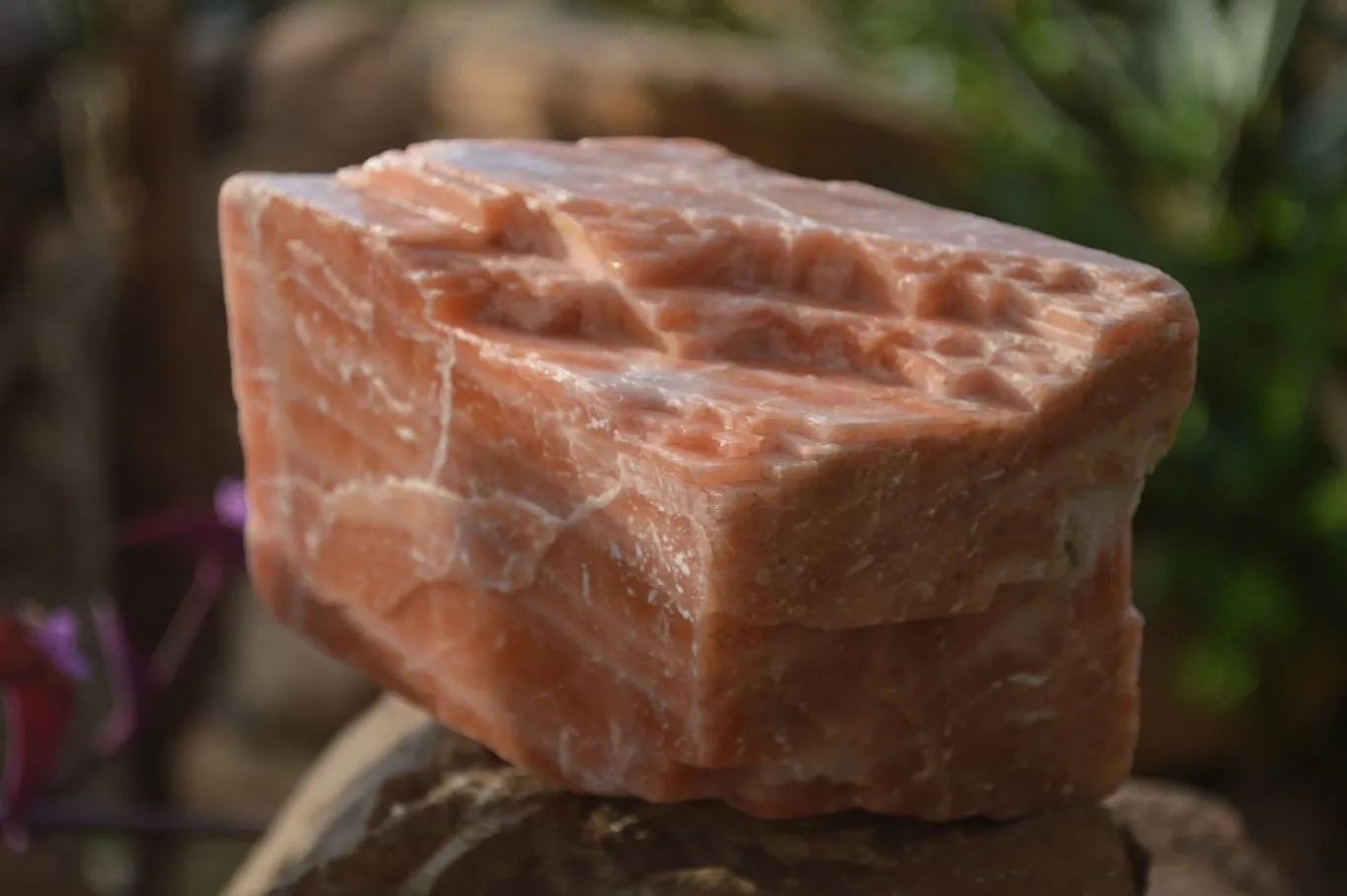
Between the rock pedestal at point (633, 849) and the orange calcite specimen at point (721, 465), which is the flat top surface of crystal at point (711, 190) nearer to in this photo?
the orange calcite specimen at point (721, 465)

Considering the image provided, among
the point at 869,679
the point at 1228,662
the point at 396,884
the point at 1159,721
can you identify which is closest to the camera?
the point at 869,679

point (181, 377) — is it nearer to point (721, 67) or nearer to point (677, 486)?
point (721, 67)

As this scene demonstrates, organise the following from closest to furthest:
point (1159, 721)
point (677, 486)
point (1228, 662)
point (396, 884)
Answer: point (677, 486)
point (396, 884)
point (1228, 662)
point (1159, 721)

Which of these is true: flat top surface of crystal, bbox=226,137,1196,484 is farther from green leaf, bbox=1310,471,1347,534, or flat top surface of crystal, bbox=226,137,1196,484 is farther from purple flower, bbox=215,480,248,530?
green leaf, bbox=1310,471,1347,534

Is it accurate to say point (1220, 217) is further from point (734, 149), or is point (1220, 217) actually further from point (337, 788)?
point (337, 788)

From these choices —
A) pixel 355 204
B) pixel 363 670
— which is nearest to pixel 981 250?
pixel 355 204

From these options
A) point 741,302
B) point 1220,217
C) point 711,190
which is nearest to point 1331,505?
point 1220,217

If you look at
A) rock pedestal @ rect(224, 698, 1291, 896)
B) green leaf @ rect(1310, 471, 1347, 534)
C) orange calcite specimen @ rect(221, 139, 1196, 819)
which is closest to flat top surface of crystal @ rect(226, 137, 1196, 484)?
orange calcite specimen @ rect(221, 139, 1196, 819)
